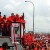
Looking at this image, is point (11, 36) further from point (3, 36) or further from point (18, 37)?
point (18, 37)

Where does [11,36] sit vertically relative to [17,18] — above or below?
below

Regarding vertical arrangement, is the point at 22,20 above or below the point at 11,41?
above

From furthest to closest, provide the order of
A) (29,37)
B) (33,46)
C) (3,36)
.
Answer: (33,46)
(29,37)
(3,36)

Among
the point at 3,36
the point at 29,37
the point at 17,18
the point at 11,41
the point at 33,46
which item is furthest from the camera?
the point at 33,46

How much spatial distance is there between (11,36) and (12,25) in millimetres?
1196

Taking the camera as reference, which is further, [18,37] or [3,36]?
[18,37]

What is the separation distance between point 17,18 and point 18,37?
102 cm

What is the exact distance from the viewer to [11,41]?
1141 cm

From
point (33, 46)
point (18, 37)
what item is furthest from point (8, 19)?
point (33, 46)

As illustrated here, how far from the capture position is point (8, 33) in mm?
12508

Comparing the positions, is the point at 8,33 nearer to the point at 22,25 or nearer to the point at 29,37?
the point at 22,25

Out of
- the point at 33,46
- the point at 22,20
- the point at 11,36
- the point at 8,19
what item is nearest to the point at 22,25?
the point at 22,20

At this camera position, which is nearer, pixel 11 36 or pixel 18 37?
pixel 11 36

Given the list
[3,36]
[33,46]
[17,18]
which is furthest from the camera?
[33,46]
